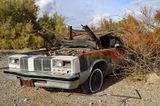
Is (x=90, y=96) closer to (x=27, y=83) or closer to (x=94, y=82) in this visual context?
(x=94, y=82)

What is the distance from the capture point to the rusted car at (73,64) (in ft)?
22.2

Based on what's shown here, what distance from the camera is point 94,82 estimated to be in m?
7.69

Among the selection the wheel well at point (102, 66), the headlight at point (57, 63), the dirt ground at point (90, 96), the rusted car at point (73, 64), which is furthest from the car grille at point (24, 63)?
the wheel well at point (102, 66)

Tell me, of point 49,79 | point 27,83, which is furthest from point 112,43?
point 27,83

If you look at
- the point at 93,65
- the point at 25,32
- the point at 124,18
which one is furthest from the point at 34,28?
the point at 93,65

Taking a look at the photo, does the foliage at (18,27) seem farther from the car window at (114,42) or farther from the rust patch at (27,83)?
the rust patch at (27,83)

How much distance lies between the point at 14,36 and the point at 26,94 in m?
16.3

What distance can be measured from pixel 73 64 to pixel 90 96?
968 millimetres

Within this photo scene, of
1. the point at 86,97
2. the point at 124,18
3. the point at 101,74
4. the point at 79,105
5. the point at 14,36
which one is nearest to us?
the point at 79,105

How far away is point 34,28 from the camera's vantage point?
24.6 metres

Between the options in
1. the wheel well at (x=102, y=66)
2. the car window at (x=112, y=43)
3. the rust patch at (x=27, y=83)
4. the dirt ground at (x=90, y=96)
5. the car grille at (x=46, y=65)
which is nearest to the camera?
the dirt ground at (x=90, y=96)

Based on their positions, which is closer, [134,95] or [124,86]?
[134,95]

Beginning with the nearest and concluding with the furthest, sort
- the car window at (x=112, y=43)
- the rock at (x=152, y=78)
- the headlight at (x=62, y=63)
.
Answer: the headlight at (x=62, y=63), the rock at (x=152, y=78), the car window at (x=112, y=43)

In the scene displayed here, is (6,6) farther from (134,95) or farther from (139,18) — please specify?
(134,95)
